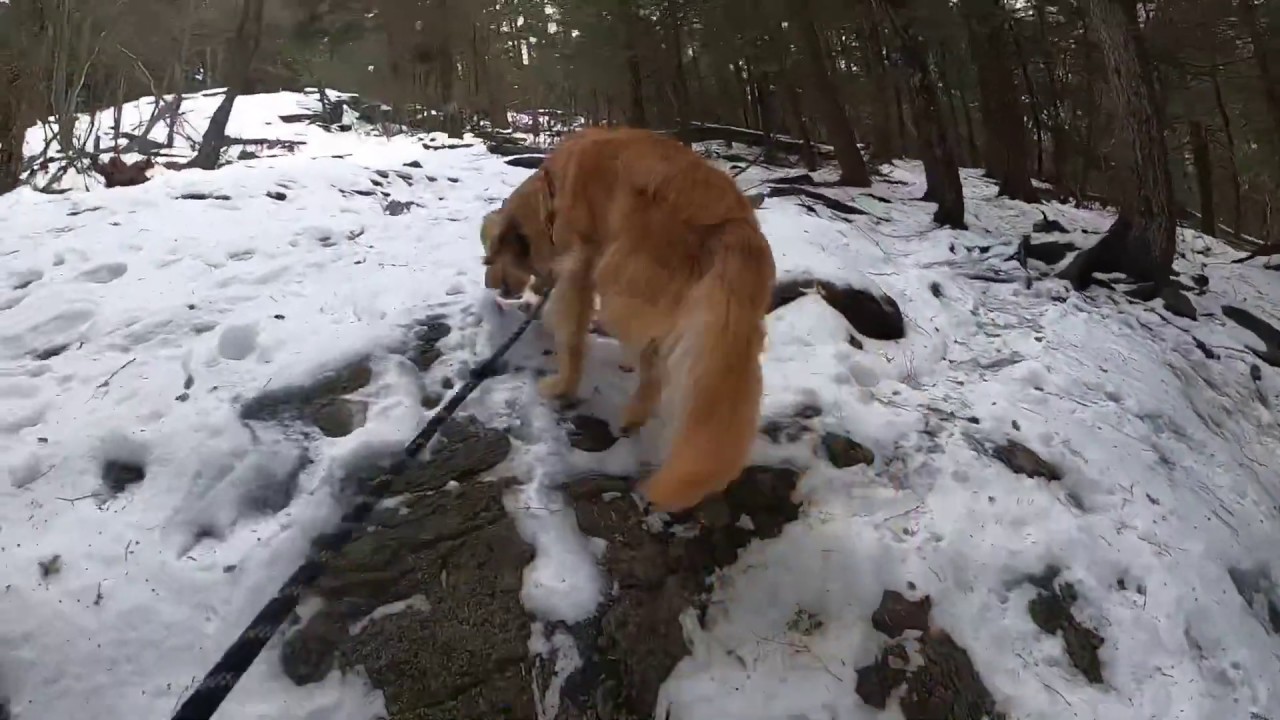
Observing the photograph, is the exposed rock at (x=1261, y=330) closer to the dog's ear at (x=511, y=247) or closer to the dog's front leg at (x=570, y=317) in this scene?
the dog's front leg at (x=570, y=317)

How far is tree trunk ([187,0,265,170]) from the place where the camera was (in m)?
10.9

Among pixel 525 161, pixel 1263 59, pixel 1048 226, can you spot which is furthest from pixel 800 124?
pixel 1263 59

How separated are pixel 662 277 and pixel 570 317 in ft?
2.51

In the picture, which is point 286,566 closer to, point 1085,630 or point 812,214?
point 1085,630

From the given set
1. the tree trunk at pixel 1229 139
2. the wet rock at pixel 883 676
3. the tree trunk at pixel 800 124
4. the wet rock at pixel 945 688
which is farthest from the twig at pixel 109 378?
the tree trunk at pixel 1229 139

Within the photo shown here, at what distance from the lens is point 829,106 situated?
9672mm

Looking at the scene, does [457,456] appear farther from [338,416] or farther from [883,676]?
[883,676]

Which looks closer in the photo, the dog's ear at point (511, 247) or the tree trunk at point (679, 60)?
the dog's ear at point (511, 247)

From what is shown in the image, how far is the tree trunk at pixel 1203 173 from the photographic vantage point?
13039mm

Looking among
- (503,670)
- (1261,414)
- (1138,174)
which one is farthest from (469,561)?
(1138,174)

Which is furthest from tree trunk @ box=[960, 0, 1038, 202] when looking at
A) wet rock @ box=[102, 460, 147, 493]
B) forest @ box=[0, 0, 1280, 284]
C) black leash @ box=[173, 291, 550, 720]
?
wet rock @ box=[102, 460, 147, 493]

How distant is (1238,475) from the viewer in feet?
15.1

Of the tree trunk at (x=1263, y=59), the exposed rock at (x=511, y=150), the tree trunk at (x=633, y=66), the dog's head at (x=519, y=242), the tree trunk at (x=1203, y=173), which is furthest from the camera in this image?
the tree trunk at (x=1203, y=173)

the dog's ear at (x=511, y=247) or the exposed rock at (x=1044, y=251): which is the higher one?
the dog's ear at (x=511, y=247)
